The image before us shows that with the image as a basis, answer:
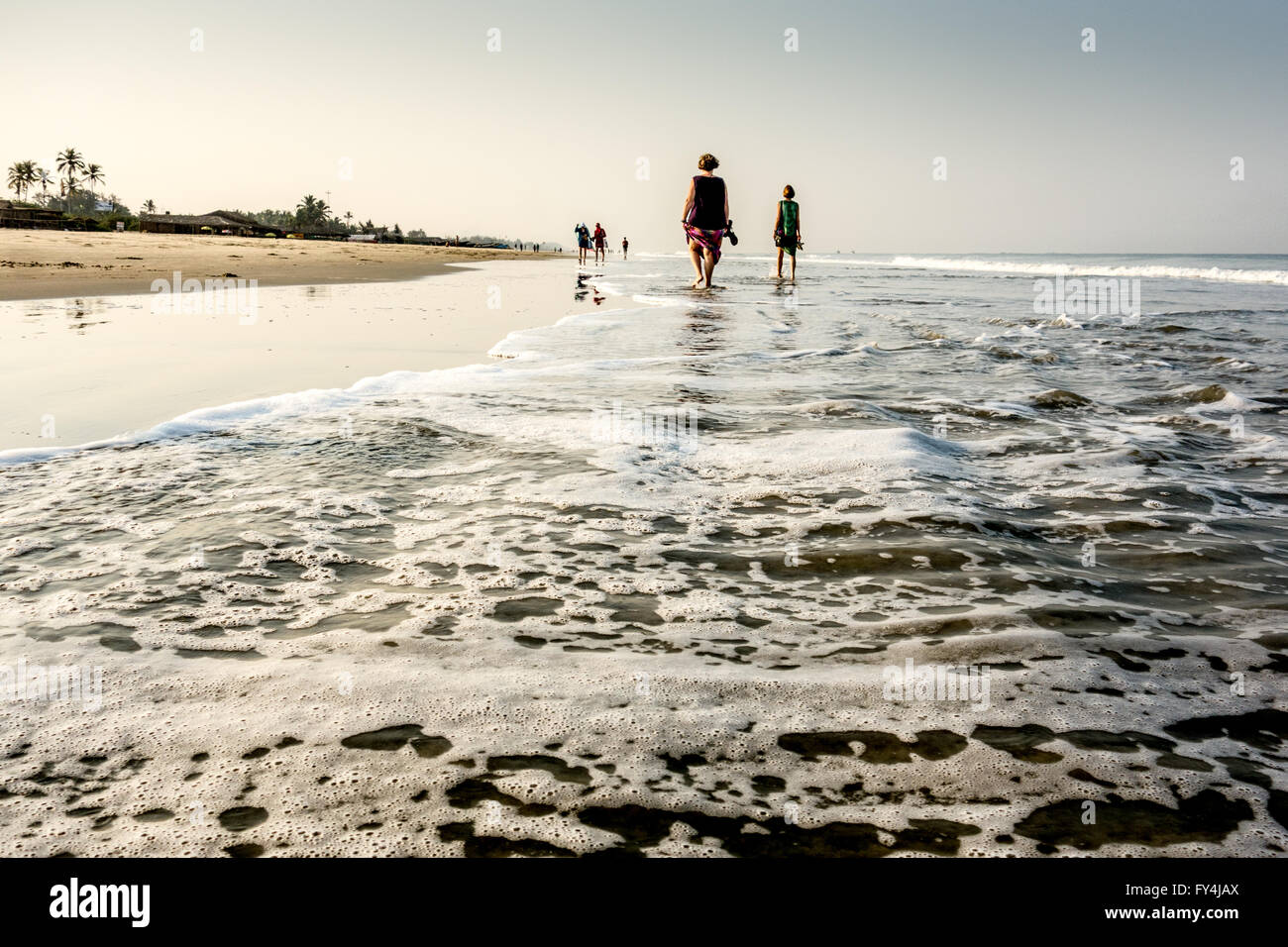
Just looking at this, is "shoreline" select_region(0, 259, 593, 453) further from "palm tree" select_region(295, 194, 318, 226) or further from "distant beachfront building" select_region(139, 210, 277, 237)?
"palm tree" select_region(295, 194, 318, 226)

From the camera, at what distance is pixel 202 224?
9031 cm

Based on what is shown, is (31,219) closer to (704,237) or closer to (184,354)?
(704,237)

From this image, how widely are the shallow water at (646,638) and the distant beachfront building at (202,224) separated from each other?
86.7 meters

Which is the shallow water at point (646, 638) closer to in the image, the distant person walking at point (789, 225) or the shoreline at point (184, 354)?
the shoreline at point (184, 354)

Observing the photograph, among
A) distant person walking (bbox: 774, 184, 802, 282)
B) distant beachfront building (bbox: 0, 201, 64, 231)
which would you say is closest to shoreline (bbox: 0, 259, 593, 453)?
distant person walking (bbox: 774, 184, 802, 282)

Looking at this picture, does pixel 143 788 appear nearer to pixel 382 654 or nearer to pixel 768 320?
pixel 382 654

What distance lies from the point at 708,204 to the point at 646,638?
15136 mm

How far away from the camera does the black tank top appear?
52.2 ft

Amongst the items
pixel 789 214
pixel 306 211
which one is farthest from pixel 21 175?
pixel 789 214

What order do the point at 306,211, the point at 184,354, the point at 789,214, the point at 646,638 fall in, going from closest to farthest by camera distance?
the point at 646,638
the point at 184,354
the point at 789,214
the point at 306,211
